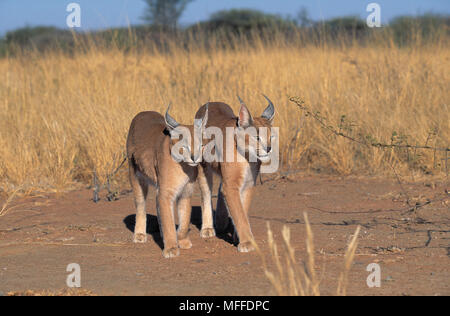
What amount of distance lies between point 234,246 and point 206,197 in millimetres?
587

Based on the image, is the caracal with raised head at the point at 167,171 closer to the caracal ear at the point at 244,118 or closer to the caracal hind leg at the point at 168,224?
the caracal hind leg at the point at 168,224

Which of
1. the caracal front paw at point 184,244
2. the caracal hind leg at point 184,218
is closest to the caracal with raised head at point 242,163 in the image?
the caracal hind leg at point 184,218

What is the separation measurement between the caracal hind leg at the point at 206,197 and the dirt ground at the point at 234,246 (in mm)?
123

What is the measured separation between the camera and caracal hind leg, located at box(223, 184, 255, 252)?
527cm

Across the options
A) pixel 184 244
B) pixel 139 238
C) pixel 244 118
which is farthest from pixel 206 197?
pixel 244 118

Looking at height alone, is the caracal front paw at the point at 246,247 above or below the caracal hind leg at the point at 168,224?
below

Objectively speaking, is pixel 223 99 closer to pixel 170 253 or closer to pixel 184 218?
pixel 184 218

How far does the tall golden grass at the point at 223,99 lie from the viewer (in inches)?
328

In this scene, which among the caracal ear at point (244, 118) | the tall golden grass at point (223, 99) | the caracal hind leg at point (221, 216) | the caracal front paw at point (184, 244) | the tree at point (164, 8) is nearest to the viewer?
the caracal ear at point (244, 118)

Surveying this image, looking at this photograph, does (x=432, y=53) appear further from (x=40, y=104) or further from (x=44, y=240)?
(x=44, y=240)

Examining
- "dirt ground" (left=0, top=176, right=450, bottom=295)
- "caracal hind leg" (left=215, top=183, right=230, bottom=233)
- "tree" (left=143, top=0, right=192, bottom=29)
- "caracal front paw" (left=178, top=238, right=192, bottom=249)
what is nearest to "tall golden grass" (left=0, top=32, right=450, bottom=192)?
"dirt ground" (left=0, top=176, right=450, bottom=295)

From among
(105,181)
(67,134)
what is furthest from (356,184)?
(67,134)

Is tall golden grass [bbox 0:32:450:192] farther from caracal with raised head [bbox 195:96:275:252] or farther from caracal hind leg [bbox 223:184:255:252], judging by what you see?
caracal hind leg [bbox 223:184:255:252]

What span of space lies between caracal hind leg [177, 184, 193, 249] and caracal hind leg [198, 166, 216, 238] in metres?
0.33
